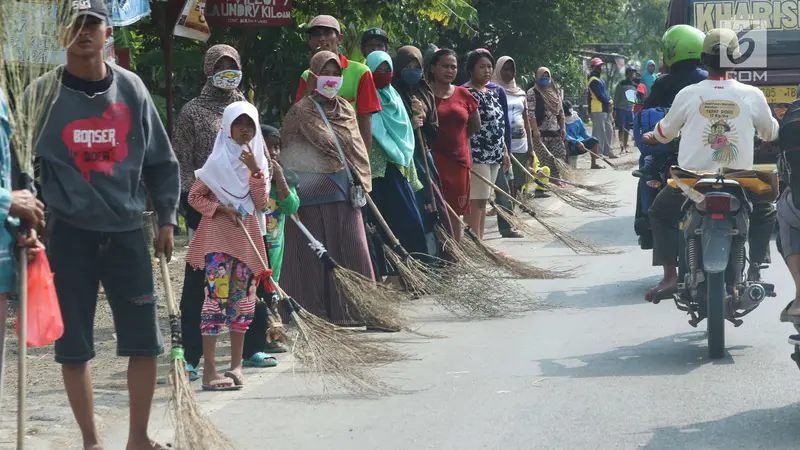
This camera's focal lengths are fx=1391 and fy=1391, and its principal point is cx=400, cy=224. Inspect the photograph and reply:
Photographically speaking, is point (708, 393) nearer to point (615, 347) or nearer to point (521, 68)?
point (615, 347)

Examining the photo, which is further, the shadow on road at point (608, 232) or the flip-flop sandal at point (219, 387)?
the shadow on road at point (608, 232)

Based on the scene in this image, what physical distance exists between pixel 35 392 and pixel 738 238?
3742 millimetres

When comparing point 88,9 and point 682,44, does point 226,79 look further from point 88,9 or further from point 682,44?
point 682,44

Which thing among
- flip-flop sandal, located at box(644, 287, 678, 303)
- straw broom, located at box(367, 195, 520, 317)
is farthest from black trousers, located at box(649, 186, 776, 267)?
straw broom, located at box(367, 195, 520, 317)

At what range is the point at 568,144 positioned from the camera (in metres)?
20.4

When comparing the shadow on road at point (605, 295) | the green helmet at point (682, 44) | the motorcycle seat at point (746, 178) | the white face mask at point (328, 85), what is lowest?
the shadow on road at point (605, 295)

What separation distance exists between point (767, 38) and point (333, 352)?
Answer: 867 cm

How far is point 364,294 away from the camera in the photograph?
838 centimetres

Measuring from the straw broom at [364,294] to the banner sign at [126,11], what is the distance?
1606 mm

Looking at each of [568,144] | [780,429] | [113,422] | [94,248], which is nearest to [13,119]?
[94,248]

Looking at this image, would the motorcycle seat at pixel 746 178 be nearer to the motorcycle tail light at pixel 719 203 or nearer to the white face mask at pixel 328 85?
the motorcycle tail light at pixel 719 203

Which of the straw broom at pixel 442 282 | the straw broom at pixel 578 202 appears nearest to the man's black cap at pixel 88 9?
the straw broom at pixel 442 282

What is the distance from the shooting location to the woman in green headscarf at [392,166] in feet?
31.2

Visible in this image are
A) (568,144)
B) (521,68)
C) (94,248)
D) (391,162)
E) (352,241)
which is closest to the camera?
(94,248)
